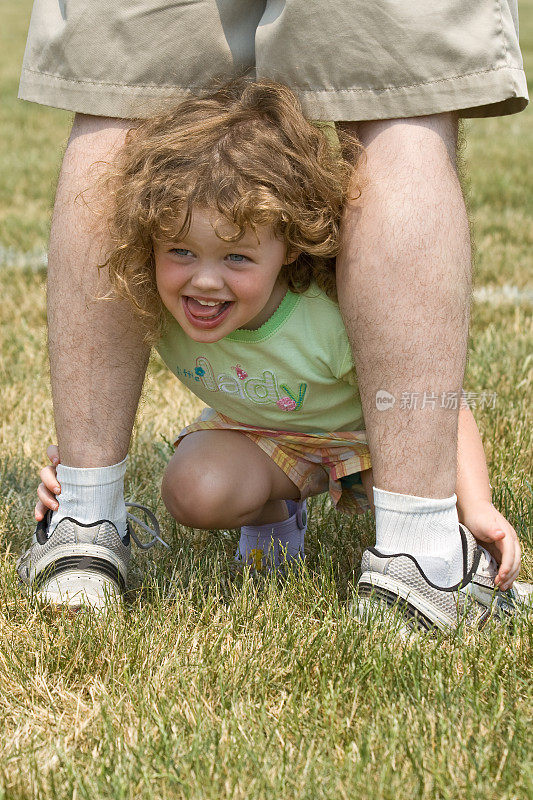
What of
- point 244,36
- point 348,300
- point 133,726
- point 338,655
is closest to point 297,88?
point 244,36

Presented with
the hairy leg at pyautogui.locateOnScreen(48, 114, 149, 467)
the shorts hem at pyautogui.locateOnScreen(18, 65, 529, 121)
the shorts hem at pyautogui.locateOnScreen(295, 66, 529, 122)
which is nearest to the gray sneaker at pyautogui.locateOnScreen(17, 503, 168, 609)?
the hairy leg at pyautogui.locateOnScreen(48, 114, 149, 467)

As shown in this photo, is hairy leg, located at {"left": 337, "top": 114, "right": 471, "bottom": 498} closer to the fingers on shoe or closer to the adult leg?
the adult leg

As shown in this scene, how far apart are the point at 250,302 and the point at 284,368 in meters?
0.17

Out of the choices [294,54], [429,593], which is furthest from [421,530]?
[294,54]

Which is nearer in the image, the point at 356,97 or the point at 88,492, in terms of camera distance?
the point at 356,97

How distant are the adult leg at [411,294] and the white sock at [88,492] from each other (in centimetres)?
48

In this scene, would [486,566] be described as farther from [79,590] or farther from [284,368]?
[79,590]

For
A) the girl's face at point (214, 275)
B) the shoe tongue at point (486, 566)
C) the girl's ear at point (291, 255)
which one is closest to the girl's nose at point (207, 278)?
the girl's face at point (214, 275)

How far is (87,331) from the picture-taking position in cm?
178

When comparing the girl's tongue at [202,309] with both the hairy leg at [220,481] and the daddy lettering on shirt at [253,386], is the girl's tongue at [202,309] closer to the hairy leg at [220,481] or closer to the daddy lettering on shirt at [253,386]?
the daddy lettering on shirt at [253,386]

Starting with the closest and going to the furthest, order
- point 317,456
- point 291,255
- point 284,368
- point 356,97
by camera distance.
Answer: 1. point 356,97
2. point 291,255
3. point 284,368
4. point 317,456

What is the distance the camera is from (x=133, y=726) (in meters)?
1.42

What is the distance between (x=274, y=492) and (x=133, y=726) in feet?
2.18

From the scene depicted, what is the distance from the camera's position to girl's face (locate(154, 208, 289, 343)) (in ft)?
5.41
